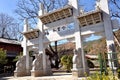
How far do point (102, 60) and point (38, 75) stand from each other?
6080 mm

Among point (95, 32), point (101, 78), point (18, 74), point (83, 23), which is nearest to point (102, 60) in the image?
point (95, 32)

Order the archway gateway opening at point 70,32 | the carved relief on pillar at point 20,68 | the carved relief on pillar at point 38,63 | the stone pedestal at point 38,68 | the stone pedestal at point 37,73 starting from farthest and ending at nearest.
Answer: the carved relief on pillar at point 20,68 → the carved relief on pillar at point 38,63 → the stone pedestal at point 38,68 → the stone pedestal at point 37,73 → the archway gateway opening at point 70,32

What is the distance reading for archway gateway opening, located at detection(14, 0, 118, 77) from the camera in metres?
10.9

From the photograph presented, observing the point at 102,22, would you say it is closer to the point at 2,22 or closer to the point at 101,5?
the point at 101,5

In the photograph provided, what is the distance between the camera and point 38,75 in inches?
533

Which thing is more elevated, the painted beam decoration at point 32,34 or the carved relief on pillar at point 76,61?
the painted beam decoration at point 32,34

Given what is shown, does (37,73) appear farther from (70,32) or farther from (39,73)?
(70,32)

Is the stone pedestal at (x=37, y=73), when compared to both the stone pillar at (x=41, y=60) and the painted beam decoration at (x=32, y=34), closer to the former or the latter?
the stone pillar at (x=41, y=60)

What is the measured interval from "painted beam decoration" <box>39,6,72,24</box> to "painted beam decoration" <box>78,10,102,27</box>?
1.40m

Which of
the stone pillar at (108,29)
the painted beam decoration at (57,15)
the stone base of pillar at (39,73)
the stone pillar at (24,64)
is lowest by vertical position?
the stone base of pillar at (39,73)

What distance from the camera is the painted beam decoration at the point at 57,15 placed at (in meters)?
12.6

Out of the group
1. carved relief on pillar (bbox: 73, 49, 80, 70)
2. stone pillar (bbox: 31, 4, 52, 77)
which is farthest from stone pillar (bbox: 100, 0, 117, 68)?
stone pillar (bbox: 31, 4, 52, 77)

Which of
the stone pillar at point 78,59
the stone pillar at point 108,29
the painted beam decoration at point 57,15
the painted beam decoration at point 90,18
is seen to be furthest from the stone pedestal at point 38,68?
the stone pillar at point 108,29

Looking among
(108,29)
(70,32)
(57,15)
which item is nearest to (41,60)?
(70,32)
